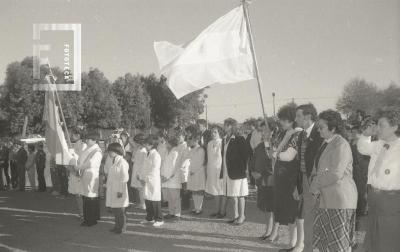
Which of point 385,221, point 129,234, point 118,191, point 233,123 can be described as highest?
point 233,123

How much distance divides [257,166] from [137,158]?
3.67m

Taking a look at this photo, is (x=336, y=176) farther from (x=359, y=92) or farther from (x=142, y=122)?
(x=142, y=122)

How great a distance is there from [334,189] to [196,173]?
5866 mm

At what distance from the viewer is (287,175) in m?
6.12

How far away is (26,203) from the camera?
11969 mm

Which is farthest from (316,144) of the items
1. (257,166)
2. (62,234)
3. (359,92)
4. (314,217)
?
(359,92)

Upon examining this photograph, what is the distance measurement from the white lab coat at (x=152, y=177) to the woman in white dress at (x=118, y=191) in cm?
53

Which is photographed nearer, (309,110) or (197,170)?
(309,110)

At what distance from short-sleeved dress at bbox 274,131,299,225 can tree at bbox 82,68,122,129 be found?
57.4m

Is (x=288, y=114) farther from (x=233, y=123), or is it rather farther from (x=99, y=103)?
(x=99, y=103)

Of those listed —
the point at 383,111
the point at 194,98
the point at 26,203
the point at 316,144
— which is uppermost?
the point at 194,98

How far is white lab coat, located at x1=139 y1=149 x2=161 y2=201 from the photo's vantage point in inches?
334

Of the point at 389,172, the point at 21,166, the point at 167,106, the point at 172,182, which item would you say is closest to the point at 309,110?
the point at 389,172

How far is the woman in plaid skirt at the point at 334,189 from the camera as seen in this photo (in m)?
4.61
